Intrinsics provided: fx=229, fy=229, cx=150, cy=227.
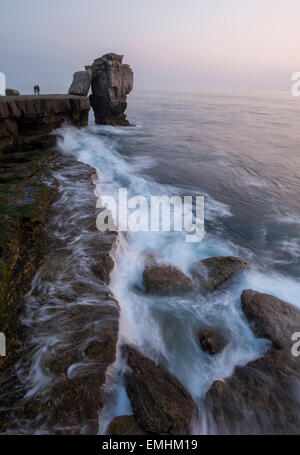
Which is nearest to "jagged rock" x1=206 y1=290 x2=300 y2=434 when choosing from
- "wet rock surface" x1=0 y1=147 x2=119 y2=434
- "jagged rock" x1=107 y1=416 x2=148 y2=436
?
"jagged rock" x1=107 y1=416 x2=148 y2=436

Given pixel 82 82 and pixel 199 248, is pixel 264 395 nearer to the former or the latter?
pixel 199 248

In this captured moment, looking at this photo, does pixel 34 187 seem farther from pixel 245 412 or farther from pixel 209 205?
pixel 245 412

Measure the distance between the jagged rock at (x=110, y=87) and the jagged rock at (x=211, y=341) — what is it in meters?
23.9

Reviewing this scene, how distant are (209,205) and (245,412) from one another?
6875mm

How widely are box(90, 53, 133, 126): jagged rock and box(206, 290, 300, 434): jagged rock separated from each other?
2437 centimetres

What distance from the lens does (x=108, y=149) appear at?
1600 cm

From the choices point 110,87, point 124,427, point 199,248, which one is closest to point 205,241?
point 199,248

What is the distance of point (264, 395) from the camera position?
9.61ft

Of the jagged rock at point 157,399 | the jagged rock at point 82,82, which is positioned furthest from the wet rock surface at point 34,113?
the jagged rock at point 157,399

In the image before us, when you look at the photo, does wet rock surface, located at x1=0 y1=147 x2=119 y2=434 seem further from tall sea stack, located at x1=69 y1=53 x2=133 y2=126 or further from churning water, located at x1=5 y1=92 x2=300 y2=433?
tall sea stack, located at x1=69 y1=53 x2=133 y2=126

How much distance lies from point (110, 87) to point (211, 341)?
24191mm

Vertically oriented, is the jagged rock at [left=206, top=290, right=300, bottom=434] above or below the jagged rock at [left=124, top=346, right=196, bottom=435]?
below

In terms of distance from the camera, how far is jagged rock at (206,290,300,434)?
272 cm
